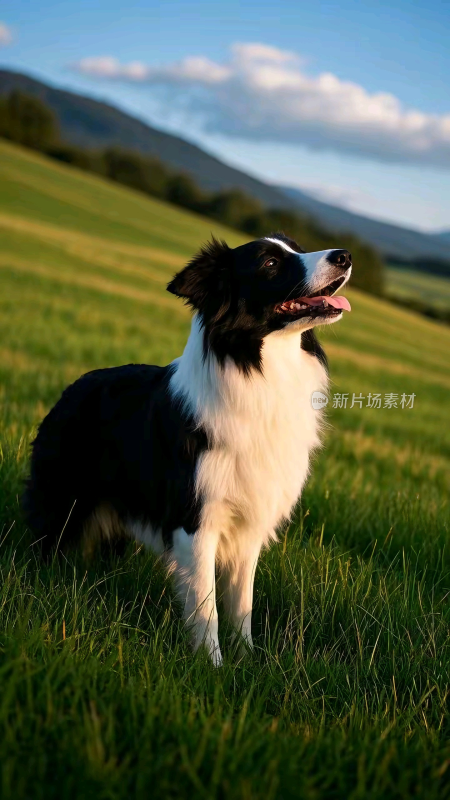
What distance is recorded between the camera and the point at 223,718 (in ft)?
7.89

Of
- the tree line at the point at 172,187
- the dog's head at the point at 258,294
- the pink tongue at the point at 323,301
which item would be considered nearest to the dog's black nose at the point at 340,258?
the dog's head at the point at 258,294

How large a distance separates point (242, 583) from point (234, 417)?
893 mm

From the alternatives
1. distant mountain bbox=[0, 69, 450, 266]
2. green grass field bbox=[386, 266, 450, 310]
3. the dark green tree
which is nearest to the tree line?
the dark green tree

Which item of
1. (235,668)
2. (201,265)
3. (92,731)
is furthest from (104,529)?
(92,731)

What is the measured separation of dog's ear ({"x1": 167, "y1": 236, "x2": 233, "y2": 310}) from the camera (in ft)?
10.4

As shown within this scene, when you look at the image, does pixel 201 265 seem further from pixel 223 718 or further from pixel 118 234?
pixel 118 234

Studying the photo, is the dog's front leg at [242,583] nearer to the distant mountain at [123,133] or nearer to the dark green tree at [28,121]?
the dark green tree at [28,121]

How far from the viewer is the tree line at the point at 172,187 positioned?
2411 inches

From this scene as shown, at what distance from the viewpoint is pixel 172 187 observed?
67.8 metres

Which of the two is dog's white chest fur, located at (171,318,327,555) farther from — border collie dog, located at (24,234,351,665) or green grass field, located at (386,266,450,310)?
green grass field, located at (386,266,450,310)

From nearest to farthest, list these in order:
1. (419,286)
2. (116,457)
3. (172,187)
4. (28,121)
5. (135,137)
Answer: (116,457), (28,121), (172,187), (419,286), (135,137)

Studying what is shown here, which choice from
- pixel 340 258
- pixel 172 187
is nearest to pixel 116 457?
pixel 340 258

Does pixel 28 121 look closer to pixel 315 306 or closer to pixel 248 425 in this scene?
pixel 315 306

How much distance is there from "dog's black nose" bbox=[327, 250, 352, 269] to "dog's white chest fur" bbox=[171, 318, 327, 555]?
14.4 inches
